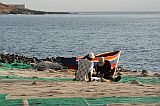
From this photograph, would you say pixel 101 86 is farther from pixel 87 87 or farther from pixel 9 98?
pixel 9 98

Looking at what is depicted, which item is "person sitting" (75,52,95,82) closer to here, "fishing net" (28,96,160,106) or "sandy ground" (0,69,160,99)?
"sandy ground" (0,69,160,99)

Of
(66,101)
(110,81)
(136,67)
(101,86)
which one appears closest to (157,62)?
(136,67)

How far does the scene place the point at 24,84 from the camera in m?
13.9

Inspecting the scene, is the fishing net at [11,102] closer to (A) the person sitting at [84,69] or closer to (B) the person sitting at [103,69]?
(A) the person sitting at [84,69]

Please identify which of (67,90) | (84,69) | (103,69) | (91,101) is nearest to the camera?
(91,101)

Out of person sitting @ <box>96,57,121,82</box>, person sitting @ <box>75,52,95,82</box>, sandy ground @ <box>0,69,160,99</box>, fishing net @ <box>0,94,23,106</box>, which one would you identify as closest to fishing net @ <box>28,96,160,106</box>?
fishing net @ <box>0,94,23,106</box>

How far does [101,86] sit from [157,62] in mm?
25421

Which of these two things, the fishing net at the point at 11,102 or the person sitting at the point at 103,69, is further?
the person sitting at the point at 103,69

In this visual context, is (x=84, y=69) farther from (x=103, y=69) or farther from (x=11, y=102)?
(x=11, y=102)

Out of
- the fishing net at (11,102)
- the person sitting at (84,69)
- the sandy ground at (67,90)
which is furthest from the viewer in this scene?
the person sitting at (84,69)

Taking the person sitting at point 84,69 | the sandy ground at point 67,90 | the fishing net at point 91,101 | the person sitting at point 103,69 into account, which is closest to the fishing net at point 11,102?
the fishing net at point 91,101

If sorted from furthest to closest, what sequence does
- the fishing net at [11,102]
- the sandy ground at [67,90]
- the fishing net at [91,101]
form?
the sandy ground at [67,90], the fishing net at [91,101], the fishing net at [11,102]

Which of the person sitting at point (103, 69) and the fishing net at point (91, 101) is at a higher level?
the fishing net at point (91, 101)

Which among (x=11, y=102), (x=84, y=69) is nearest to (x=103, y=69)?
(x=84, y=69)
